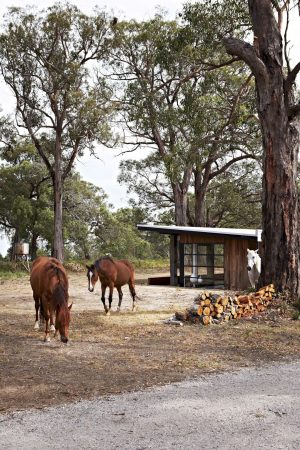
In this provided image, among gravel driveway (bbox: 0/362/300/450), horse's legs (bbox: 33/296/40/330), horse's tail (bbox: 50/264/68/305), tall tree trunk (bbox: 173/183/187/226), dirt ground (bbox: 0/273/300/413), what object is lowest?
gravel driveway (bbox: 0/362/300/450)

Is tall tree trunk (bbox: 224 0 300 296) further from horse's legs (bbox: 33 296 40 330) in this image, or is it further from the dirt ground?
horse's legs (bbox: 33 296 40 330)

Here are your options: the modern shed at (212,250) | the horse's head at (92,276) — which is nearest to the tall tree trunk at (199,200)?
the modern shed at (212,250)

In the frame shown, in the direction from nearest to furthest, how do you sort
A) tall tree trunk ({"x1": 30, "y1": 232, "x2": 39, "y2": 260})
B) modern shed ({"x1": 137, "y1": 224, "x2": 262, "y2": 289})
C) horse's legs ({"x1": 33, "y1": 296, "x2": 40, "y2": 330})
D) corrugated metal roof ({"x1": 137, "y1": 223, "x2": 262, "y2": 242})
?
horse's legs ({"x1": 33, "y1": 296, "x2": 40, "y2": 330}), corrugated metal roof ({"x1": 137, "y1": 223, "x2": 262, "y2": 242}), modern shed ({"x1": 137, "y1": 224, "x2": 262, "y2": 289}), tall tree trunk ({"x1": 30, "y1": 232, "x2": 39, "y2": 260})

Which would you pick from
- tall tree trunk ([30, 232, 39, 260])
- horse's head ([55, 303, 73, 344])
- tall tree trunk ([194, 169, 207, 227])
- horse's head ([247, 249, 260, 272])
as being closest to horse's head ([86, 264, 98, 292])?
horse's head ([55, 303, 73, 344])

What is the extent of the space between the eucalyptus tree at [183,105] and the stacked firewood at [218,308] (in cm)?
814

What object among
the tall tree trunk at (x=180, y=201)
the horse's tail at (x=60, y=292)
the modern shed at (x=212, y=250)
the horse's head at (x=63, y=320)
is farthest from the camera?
the tall tree trunk at (x=180, y=201)

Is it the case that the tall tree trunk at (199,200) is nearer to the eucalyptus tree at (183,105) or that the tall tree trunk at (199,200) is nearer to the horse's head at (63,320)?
the eucalyptus tree at (183,105)

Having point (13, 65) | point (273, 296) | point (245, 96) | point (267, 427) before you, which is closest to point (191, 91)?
point (245, 96)

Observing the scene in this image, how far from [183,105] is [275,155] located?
9.99 metres

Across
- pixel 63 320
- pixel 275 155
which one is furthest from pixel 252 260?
pixel 63 320

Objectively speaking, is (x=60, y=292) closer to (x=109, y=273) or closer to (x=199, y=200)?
(x=109, y=273)

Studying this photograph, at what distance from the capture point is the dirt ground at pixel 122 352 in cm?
644

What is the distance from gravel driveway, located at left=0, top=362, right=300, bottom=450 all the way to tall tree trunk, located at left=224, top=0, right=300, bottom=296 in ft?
22.6

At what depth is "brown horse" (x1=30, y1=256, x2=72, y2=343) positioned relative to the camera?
8.30 metres
